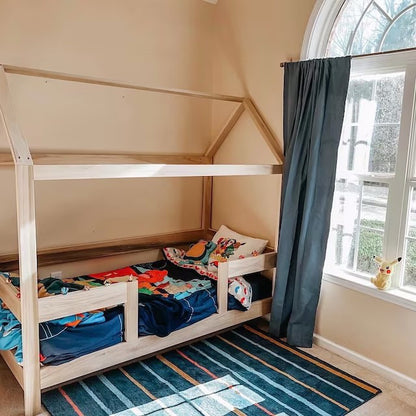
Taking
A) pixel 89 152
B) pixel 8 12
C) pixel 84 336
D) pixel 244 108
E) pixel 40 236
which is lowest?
pixel 84 336

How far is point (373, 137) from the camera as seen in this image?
273cm

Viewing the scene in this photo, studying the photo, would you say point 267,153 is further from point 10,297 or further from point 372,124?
point 10,297

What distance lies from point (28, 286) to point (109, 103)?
1613mm

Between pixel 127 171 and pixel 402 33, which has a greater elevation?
pixel 402 33

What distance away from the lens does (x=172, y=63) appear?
3.48m

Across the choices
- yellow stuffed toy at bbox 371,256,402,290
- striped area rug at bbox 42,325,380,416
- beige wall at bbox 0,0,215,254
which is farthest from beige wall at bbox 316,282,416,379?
beige wall at bbox 0,0,215,254

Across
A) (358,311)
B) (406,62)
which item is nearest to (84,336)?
(358,311)

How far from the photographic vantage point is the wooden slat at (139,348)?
2.22 metres

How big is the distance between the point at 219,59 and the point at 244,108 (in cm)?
55

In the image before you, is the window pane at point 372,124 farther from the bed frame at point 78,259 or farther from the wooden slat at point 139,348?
the wooden slat at point 139,348

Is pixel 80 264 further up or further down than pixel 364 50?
further down

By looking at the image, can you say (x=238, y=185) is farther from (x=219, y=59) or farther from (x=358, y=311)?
(x=358, y=311)

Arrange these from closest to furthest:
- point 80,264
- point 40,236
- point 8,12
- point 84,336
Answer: point 84,336, point 8,12, point 40,236, point 80,264

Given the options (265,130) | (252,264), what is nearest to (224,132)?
(265,130)
